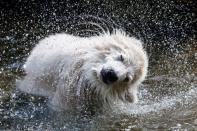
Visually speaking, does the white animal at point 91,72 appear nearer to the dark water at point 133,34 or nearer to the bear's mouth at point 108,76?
the bear's mouth at point 108,76

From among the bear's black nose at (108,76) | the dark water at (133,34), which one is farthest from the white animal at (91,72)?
the dark water at (133,34)

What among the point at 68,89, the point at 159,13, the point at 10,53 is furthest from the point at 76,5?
the point at 68,89

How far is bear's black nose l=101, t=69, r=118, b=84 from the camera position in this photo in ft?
23.0

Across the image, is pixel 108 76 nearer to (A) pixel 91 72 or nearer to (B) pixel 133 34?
(A) pixel 91 72

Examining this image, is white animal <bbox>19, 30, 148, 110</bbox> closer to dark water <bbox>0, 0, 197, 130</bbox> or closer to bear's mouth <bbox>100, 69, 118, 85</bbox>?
bear's mouth <bbox>100, 69, 118, 85</bbox>

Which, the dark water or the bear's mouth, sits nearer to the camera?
the bear's mouth

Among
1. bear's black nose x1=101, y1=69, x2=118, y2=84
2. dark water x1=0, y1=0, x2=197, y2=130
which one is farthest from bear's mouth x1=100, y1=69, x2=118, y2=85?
dark water x1=0, y1=0, x2=197, y2=130

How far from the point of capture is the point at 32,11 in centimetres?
1172

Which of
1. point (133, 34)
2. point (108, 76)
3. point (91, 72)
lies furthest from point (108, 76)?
point (133, 34)

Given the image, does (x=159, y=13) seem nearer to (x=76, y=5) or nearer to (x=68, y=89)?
(x=76, y=5)

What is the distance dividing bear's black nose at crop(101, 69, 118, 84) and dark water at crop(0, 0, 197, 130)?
529mm

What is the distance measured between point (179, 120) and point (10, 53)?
356 centimetres

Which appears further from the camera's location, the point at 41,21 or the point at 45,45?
the point at 41,21

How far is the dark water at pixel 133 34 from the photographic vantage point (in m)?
7.11
